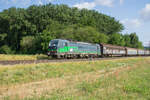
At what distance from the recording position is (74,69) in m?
21.8

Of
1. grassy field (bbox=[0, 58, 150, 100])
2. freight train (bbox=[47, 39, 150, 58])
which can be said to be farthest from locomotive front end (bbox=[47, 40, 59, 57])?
grassy field (bbox=[0, 58, 150, 100])

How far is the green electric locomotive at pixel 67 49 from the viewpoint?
26.0 m

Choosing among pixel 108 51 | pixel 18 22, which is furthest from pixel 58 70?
pixel 18 22

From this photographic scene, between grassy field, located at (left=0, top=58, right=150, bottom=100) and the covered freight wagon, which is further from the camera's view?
the covered freight wagon

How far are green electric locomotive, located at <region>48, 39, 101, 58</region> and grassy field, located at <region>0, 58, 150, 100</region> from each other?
4.58 meters

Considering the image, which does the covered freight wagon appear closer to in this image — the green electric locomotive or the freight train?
the freight train

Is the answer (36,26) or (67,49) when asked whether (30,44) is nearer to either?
(36,26)

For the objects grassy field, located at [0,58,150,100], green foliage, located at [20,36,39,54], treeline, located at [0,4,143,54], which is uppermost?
treeline, located at [0,4,143,54]

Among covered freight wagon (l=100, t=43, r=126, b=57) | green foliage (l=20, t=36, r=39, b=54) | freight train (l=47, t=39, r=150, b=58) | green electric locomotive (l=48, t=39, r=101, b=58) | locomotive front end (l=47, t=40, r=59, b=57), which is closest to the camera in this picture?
locomotive front end (l=47, t=40, r=59, b=57)

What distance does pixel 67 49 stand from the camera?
91.0ft

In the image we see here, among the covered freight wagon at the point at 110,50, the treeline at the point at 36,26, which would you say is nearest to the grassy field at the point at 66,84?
the covered freight wagon at the point at 110,50

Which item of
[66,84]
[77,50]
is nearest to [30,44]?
[77,50]

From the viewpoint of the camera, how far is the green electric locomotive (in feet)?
85.2

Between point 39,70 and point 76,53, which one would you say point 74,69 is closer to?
point 39,70
